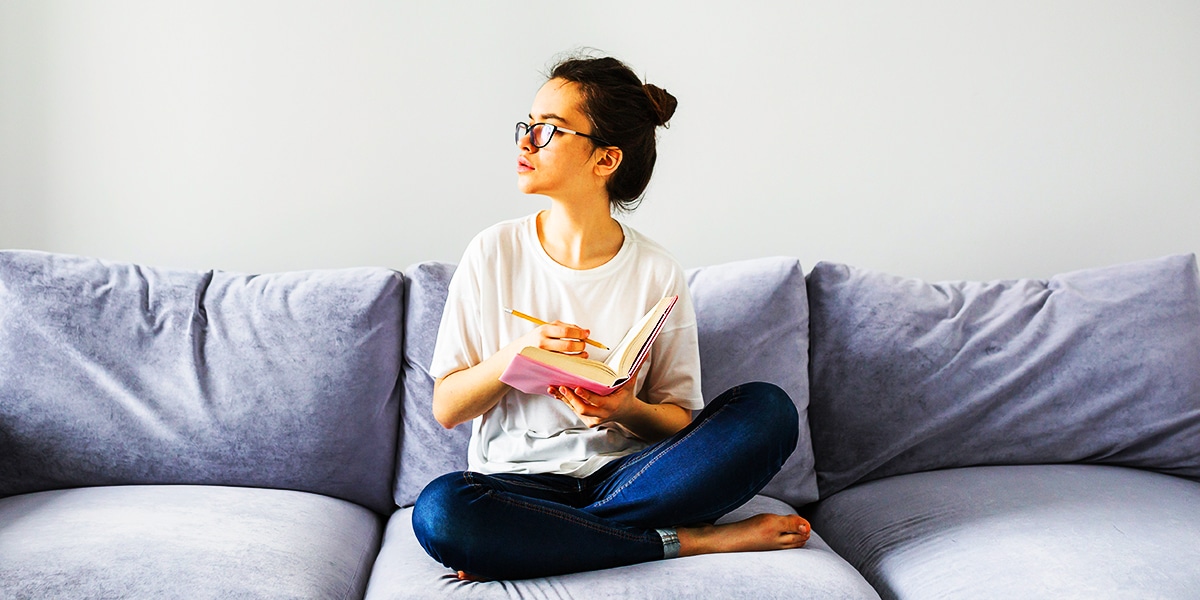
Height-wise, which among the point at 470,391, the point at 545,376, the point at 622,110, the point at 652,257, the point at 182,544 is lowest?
the point at 182,544

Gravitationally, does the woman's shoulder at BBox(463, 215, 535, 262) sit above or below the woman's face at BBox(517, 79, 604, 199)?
below

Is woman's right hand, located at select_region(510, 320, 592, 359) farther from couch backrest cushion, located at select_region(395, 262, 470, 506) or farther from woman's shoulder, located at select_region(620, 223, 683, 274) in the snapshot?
couch backrest cushion, located at select_region(395, 262, 470, 506)

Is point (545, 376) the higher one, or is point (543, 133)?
point (543, 133)

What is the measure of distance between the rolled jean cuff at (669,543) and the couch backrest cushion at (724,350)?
460 mm

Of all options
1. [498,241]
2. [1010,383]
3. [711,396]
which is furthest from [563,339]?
[1010,383]

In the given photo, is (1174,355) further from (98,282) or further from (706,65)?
(98,282)

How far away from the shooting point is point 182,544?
130cm

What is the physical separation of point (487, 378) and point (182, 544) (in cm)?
49

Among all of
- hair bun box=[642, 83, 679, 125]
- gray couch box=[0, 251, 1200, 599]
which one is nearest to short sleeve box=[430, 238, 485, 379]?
gray couch box=[0, 251, 1200, 599]

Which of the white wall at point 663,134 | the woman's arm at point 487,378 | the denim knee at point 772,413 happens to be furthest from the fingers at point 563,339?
the white wall at point 663,134

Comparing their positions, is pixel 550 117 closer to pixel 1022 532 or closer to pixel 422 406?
pixel 422 406

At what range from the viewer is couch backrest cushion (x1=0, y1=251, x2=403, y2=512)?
5.35ft

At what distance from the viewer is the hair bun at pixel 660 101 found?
154 centimetres

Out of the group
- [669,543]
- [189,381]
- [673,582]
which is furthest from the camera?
[189,381]
